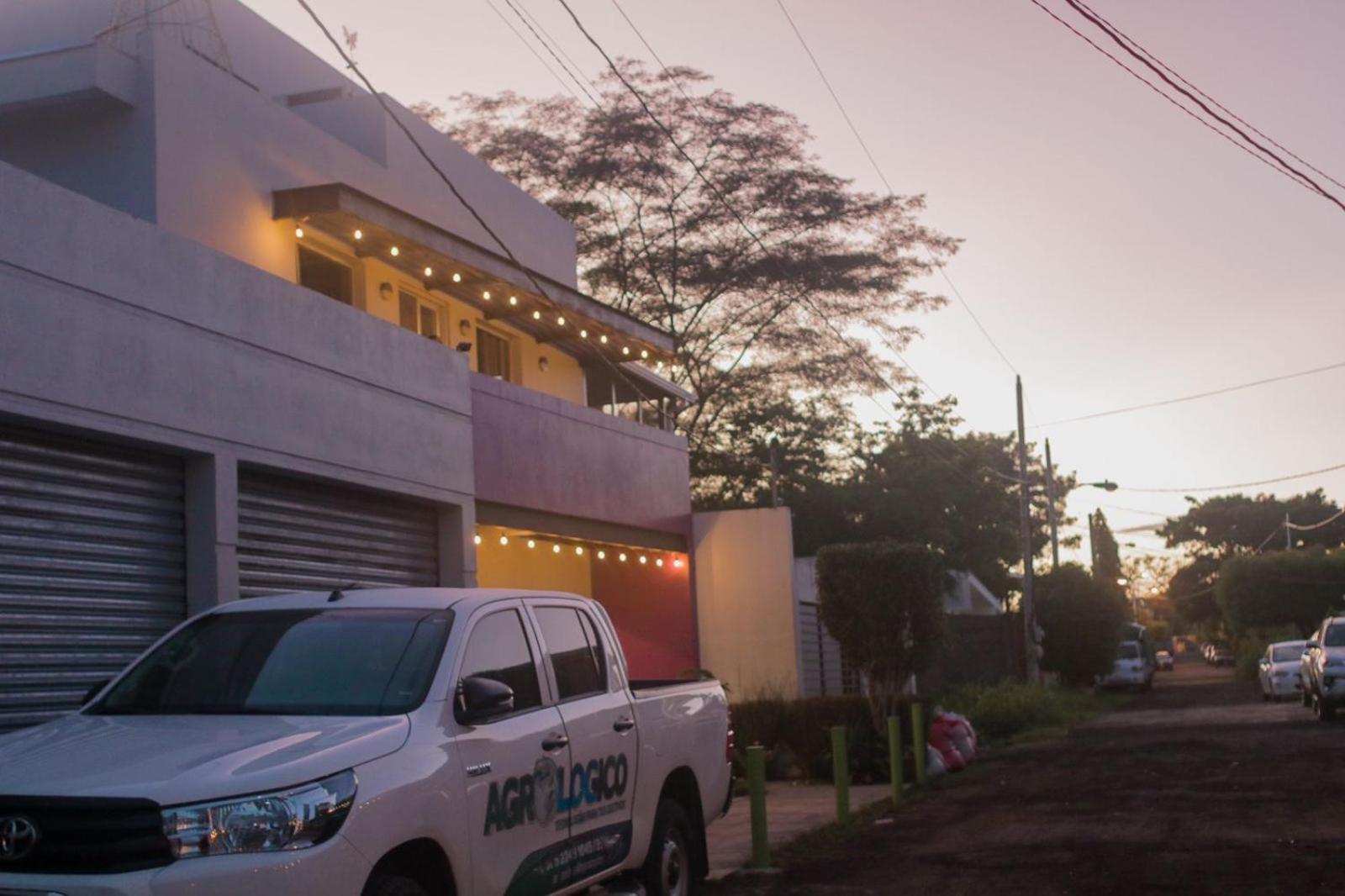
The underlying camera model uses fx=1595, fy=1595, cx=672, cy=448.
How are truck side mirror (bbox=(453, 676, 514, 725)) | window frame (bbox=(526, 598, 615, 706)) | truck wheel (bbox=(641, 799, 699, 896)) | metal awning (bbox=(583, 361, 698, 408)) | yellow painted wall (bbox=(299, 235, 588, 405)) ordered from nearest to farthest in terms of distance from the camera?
1. truck side mirror (bbox=(453, 676, 514, 725))
2. window frame (bbox=(526, 598, 615, 706))
3. truck wheel (bbox=(641, 799, 699, 896))
4. yellow painted wall (bbox=(299, 235, 588, 405))
5. metal awning (bbox=(583, 361, 698, 408))

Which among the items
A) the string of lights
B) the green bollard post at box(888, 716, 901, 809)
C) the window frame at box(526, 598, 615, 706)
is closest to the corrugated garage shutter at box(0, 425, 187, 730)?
the window frame at box(526, 598, 615, 706)

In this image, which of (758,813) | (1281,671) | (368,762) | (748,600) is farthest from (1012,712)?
(368,762)

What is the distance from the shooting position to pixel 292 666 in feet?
23.6

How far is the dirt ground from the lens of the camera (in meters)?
10.7

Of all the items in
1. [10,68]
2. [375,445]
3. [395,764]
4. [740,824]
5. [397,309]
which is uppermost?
[10,68]

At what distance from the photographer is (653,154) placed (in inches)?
1406

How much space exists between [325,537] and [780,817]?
205 inches

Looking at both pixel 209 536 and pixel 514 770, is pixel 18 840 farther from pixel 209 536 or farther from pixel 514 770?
pixel 209 536

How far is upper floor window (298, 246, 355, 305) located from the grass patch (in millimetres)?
13781

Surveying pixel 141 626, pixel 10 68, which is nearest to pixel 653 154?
pixel 10 68

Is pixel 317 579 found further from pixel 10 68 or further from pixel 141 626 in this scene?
pixel 10 68

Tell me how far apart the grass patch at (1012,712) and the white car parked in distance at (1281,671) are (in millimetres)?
5331

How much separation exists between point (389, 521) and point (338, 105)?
6.93 metres

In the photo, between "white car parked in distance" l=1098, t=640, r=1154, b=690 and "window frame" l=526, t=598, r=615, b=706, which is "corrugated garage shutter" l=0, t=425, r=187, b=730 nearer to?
"window frame" l=526, t=598, r=615, b=706
